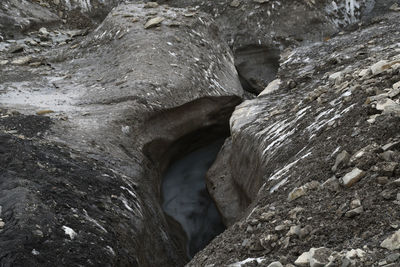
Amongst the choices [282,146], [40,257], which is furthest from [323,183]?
[40,257]

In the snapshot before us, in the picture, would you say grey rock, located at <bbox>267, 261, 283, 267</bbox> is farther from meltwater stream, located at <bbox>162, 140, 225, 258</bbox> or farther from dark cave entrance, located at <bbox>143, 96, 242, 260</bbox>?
meltwater stream, located at <bbox>162, 140, 225, 258</bbox>

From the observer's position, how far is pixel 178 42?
5.84 meters

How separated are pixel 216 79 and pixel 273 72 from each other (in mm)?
1624

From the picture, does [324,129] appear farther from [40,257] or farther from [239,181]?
[40,257]

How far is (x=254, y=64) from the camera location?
736 centimetres

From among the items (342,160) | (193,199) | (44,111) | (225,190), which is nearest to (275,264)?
(342,160)

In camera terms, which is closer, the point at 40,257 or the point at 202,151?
the point at 40,257

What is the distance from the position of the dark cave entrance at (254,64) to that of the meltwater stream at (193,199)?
1.70 meters

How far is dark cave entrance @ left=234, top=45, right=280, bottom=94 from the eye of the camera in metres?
7.16

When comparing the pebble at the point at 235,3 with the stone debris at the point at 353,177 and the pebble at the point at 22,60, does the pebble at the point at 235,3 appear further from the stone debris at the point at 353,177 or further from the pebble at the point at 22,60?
the stone debris at the point at 353,177

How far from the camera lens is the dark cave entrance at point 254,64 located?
7158 millimetres

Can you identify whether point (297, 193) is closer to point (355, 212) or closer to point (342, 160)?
point (342, 160)

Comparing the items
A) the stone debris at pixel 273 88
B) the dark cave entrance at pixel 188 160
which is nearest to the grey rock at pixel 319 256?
the dark cave entrance at pixel 188 160

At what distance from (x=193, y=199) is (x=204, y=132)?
2.40 ft
